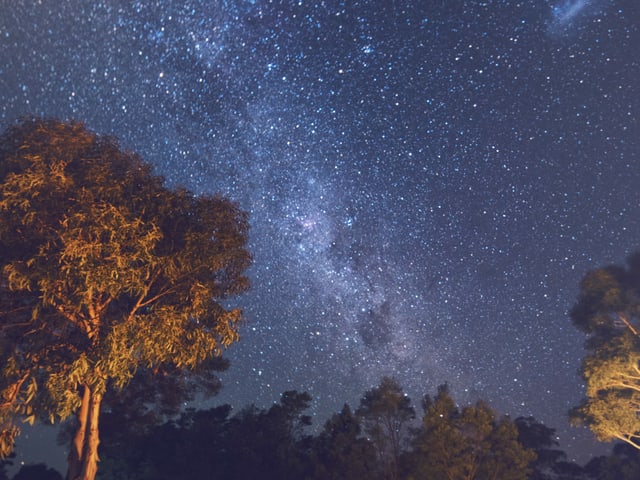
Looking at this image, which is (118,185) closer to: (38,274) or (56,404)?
(38,274)

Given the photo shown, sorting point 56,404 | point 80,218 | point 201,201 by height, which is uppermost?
point 201,201

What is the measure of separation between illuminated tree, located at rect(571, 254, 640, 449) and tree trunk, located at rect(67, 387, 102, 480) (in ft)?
65.4

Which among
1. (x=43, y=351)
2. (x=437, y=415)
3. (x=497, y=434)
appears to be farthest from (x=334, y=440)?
(x=43, y=351)

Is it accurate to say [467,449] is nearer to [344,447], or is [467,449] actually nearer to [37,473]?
[344,447]

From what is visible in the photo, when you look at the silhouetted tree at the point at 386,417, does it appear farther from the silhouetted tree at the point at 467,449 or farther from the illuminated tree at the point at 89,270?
the illuminated tree at the point at 89,270

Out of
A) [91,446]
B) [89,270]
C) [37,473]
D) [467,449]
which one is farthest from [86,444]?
[37,473]

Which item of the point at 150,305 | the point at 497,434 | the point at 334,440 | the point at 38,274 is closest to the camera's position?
the point at 38,274

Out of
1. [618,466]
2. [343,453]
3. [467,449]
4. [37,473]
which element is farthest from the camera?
[37,473]

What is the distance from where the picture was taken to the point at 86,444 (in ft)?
41.9

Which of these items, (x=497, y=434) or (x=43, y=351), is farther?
(x=497, y=434)

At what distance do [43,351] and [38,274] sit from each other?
2.68 meters

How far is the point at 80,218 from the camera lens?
38.5 ft

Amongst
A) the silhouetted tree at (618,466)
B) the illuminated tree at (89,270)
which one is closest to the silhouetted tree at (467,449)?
the silhouetted tree at (618,466)

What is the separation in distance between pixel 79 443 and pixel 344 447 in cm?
1794
